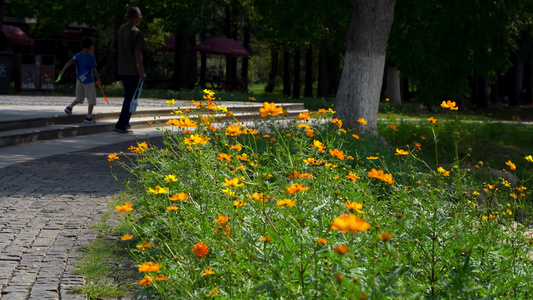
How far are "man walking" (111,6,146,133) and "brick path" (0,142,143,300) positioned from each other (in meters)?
→ 2.52

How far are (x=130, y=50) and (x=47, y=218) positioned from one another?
22.1ft

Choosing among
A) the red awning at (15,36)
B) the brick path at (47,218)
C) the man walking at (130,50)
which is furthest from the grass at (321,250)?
the red awning at (15,36)

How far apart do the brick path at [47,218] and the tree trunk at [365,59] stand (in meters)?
4.36

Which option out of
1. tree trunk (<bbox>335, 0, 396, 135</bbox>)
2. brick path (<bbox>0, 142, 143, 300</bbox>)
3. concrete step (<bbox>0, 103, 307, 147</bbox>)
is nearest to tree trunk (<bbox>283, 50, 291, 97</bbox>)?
concrete step (<bbox>0, 103, 307, 147</bbox>)

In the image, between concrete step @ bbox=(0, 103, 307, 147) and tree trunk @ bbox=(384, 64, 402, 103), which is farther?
tree trunk @ bbox=(384, 64, 402, 103)

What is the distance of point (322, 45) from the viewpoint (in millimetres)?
34719

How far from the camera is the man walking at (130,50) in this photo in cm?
1252

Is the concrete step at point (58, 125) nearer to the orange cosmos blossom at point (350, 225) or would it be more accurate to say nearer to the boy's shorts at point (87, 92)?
the boy's shorts at point (87, 92)

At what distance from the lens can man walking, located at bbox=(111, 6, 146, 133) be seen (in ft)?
41.1

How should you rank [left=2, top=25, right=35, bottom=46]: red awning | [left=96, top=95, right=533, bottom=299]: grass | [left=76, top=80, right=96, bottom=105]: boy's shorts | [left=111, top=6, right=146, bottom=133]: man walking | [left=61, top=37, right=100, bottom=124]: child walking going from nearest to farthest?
[left=96, top=95, right=533, bottom=299]: grass
[left=111, top=6, right=146, bottom=133]: man walking
[left=61, top=37, right=100, bottom=124]: child walking
[left=76, top=80, right=96, bottom=105]: boy's shorts
[left=2, top=25, right=35, bottom=46]: red awning

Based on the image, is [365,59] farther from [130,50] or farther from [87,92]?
[87,92]

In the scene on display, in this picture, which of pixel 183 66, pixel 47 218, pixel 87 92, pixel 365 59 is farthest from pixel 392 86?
pixel 47 218

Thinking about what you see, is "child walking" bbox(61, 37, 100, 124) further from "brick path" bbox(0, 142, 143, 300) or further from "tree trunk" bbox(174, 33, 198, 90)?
"tree trunk" bbox(174, 33, 198, 90)

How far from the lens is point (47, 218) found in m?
6.46
